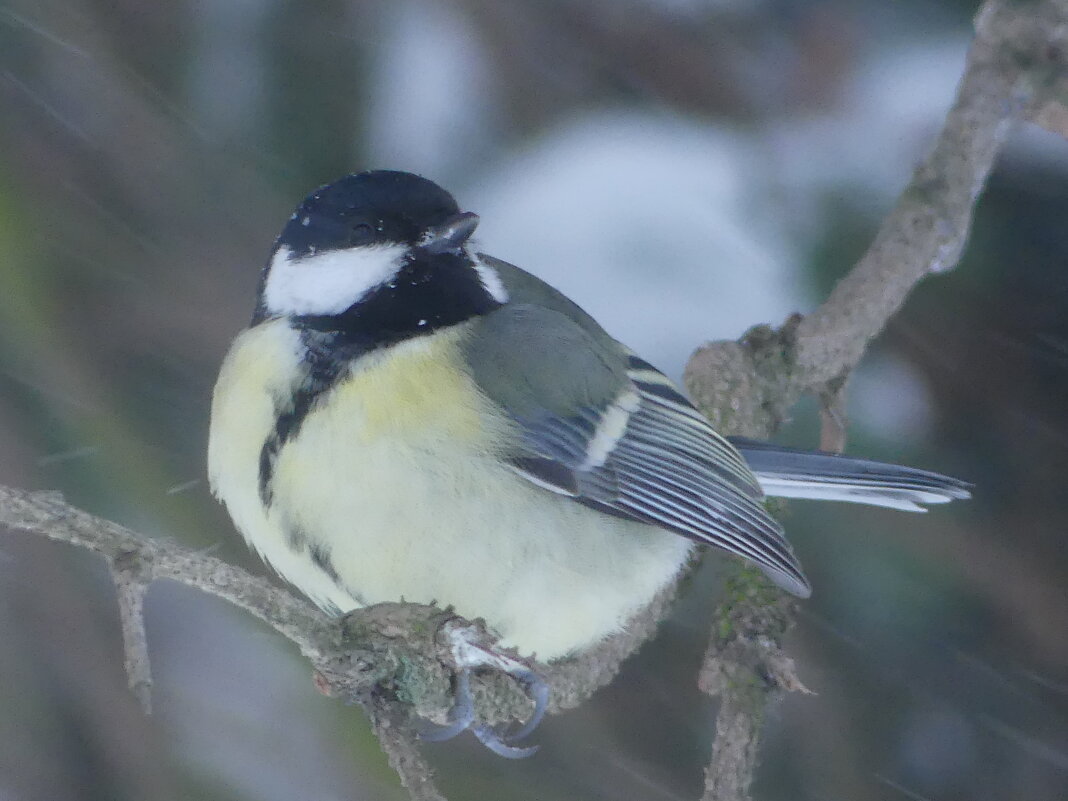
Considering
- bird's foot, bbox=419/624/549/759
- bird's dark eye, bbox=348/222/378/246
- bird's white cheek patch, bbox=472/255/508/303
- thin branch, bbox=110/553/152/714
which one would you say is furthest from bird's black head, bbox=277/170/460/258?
thin branch, bbox=110/553/152/714

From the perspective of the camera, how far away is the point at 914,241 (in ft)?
5.30

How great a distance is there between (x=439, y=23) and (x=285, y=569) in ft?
4.27

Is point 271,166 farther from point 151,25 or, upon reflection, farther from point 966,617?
point 966,617

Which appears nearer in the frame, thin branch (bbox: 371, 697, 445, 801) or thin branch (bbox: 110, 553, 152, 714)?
thin branch (bbox: 110, 553, 152, 714)

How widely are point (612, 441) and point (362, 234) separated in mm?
395

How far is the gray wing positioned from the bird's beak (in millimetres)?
105

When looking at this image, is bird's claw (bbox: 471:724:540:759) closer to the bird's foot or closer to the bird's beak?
the bird's foot

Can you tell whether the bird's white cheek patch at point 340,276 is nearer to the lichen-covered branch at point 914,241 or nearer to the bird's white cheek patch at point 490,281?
the bird's white cheek patch at point 490,281

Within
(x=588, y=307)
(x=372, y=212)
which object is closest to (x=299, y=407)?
(x=372, y=212)

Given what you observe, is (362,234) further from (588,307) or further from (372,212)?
(588,307)

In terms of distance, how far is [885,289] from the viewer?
5.27 feet

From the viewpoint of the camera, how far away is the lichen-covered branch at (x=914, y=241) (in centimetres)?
162

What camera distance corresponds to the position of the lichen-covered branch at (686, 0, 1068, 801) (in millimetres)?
1619

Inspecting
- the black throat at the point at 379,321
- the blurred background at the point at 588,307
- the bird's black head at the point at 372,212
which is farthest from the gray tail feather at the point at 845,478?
the bird's black head at the point at 372,212
